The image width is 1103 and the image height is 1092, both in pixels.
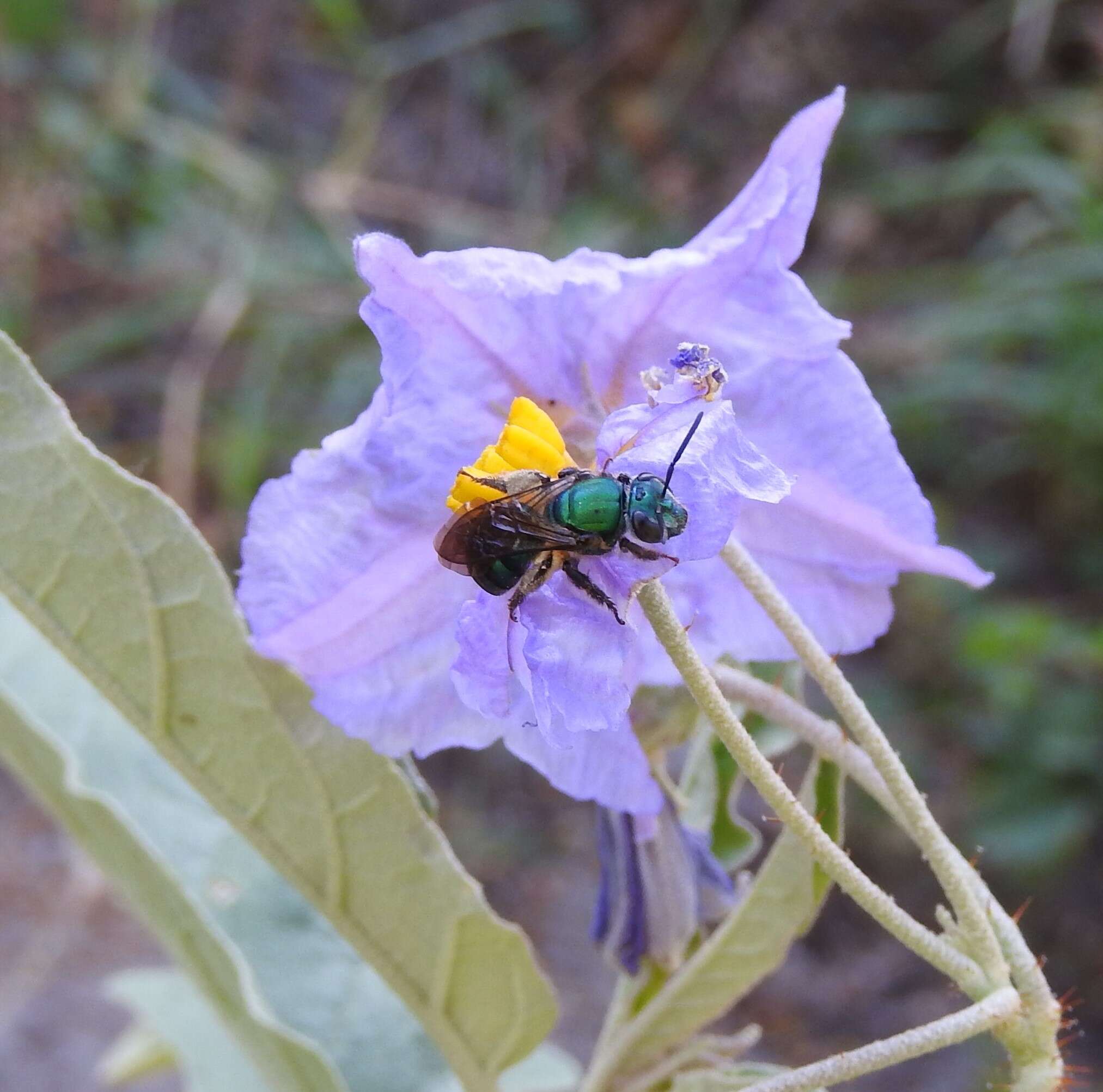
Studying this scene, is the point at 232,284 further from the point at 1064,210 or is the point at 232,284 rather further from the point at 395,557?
the point at 395,557

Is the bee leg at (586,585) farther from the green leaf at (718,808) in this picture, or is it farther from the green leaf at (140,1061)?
the green leaf at (140,1061)

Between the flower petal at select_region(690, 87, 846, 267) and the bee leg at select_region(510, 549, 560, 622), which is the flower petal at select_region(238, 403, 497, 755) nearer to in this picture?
the bee leg at select_region(510, 549, 560, 622)

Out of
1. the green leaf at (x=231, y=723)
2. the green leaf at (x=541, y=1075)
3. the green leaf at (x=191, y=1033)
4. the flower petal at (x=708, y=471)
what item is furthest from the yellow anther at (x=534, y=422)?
the green leaf at (x=191, y=1033)

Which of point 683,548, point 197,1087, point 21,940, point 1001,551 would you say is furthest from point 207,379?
point 683,548

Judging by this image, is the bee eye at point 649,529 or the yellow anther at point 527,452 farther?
the yellow anther at point 527,452

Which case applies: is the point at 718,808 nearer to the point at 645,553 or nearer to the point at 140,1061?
the point at 645,553
